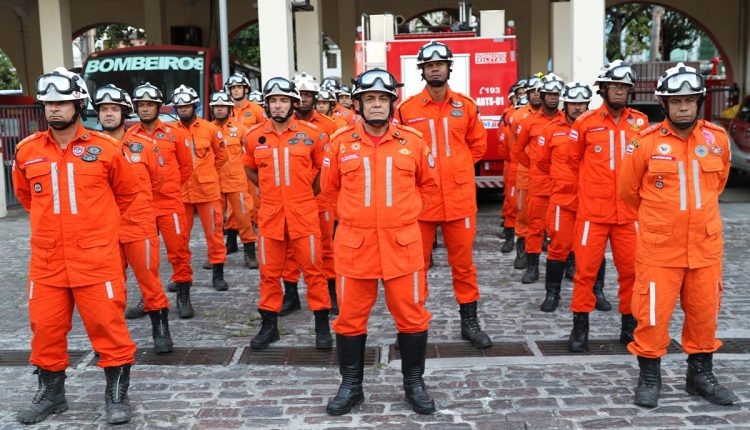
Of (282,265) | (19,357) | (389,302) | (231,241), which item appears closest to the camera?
(389,302)

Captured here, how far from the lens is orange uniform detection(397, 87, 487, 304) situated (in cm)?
610

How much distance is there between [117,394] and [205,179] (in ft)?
11.1

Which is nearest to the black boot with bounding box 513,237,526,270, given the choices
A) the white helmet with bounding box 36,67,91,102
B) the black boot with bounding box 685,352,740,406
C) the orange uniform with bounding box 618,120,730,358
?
the black boot with bounding box 685,352,740,406

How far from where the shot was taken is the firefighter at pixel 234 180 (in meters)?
9.34

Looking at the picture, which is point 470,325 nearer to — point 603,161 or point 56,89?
point 603,161

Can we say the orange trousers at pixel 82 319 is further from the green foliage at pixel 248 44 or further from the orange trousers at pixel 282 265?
the green foliage at pixel 248 44

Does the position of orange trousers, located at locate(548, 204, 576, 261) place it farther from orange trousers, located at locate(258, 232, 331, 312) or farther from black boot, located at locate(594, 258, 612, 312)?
orange trousers, located at locate(258, 232, 331, 312)

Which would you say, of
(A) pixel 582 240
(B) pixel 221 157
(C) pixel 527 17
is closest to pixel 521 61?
(C) pixel 527 17

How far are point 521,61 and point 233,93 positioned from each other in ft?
38.9

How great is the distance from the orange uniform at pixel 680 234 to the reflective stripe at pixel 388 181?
156 cm

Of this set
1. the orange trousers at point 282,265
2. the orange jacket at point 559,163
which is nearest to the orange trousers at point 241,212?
the orange trousers at point 282,265

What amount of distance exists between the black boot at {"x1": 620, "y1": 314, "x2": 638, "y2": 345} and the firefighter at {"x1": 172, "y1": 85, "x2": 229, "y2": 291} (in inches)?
161

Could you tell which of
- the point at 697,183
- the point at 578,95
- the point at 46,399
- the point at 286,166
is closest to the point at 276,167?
the point at 286,166

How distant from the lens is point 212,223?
8.16 metres
